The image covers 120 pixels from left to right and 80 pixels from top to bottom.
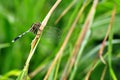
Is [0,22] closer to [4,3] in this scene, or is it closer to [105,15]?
[4,3]

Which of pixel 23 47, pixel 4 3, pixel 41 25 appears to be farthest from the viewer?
pixel 4 3

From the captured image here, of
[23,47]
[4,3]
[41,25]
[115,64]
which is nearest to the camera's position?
[41,25]

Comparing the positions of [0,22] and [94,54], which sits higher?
[0,22]

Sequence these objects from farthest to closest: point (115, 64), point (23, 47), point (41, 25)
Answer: point (23, 47) → point (115, 64) → point (41, 25)

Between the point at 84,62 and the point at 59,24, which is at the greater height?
the point at 59,24

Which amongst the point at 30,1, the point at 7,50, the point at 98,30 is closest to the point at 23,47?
the point at 7,50

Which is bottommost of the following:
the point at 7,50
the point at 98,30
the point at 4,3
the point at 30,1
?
the point at 98,30

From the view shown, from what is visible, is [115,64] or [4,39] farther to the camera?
[4,39]

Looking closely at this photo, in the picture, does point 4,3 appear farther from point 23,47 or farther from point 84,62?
point 84,62

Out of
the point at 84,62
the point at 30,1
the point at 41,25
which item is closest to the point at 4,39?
the point at 30,1
